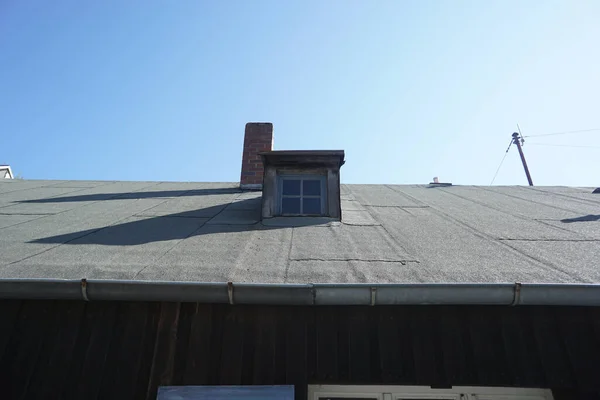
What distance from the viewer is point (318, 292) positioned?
7.79 ft

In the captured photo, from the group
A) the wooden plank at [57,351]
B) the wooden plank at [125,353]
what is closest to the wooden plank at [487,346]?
the wooden plank at [125,353]

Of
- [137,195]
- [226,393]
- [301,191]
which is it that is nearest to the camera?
[226,393]

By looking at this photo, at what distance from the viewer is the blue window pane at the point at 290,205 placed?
4504 mm

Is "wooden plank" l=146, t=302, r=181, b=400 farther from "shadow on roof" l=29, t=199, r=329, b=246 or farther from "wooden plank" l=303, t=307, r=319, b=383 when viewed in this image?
"wooden plank" l=303, t=307, r=319, b=383

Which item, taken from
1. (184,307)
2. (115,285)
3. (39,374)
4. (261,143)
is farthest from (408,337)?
(261,143)

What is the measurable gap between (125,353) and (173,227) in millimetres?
1620

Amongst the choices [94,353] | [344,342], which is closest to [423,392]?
[344,342]

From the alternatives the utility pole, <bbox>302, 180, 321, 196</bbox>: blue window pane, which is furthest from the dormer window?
the utility pole

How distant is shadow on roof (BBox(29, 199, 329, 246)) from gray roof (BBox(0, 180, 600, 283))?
1 cm

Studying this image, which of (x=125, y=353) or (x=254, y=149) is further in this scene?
(x=254, y=149)

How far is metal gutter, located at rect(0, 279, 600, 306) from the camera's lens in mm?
2371

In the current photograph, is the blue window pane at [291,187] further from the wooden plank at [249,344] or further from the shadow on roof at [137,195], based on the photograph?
the wooden plank at [249,344]

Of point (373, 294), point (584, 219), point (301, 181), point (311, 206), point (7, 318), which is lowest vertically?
point (7, 318)

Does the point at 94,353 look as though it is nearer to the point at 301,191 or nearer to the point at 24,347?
the point at 24,347
